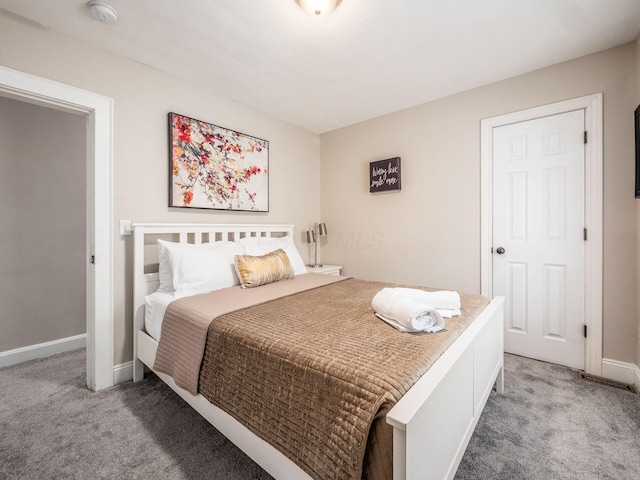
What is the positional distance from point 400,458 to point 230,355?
2.74 ft

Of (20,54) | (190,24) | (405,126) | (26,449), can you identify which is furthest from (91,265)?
(405,126)

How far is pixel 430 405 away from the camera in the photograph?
0.88 metres

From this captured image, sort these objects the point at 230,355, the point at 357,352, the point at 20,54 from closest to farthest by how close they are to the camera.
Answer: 1. the point at 357,352
2. the point at 230,355
3. the point at 20,54

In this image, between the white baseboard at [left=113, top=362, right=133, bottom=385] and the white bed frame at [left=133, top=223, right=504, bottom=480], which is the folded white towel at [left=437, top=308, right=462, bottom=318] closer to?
the white bed frame at [left=133, top=223, right=504, bottom=480]

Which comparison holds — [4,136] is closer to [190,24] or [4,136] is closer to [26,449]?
[190,24]

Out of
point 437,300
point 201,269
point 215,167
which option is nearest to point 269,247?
point 201,269

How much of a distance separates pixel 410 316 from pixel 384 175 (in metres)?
2.23

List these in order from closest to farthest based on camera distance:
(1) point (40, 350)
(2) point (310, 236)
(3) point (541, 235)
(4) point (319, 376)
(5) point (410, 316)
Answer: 1. (4) point (319, 376)
2. (5) point (410, 316)
3. (3) point (541, 235)
4. (1) point (40, 350)
5. (2) point (310, 236)

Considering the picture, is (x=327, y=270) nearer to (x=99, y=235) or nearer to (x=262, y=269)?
(x=262, y=269)

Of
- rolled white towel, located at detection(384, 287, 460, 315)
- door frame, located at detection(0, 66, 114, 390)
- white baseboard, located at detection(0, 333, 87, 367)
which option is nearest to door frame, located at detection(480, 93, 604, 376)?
rolled white towel, located at detection(384, 287, 460, 315)

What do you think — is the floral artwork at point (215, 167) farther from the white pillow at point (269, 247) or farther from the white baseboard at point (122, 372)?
the white baseboard at point (122, 372)

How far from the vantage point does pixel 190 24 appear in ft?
5.98

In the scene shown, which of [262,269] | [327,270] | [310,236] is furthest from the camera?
[310,236]

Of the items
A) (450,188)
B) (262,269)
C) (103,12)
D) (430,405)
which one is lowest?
(430,405)
